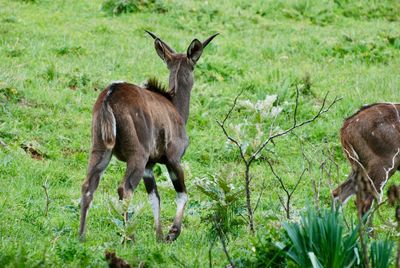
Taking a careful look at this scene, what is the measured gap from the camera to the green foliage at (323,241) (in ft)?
20.2

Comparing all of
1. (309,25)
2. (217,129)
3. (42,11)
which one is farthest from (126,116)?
(309,25)

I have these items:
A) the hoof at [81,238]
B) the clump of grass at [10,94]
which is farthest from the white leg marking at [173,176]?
the clump of grass at [10,94]

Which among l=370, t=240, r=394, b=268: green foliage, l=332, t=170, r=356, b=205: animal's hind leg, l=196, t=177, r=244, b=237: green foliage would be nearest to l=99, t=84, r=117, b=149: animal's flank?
l=196, t=177, r=244, b=237: green foliage

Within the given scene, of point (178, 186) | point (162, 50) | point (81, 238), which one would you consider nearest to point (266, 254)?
point (81, 238)

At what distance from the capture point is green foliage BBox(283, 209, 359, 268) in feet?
20.2

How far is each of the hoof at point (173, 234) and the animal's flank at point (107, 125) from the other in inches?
47.5

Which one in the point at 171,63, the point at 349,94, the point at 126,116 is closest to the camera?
the point at 126,116

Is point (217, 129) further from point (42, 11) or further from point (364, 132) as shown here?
point (42, 11)

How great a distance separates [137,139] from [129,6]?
36.4 feet

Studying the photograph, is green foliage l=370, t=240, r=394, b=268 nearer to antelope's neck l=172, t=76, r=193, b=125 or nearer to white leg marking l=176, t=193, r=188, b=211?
white leg marking l=176, t=193, r=188, b=211

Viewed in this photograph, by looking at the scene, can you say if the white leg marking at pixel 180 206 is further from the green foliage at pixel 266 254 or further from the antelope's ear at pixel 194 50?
the antelope's ear at pixel 194 50

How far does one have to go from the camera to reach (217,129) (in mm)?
13047

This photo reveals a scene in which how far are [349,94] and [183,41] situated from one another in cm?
381

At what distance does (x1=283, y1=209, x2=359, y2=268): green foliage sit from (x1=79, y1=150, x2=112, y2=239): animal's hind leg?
86.6 inches
